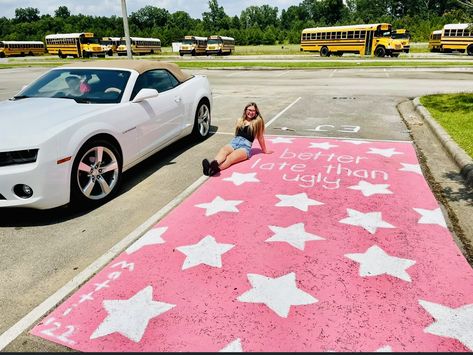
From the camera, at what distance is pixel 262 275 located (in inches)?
128

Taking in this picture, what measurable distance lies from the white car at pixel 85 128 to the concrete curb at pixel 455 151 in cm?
454

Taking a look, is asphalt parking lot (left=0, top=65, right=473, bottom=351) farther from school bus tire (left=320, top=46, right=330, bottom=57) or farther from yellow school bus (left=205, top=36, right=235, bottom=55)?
yellow school bus (left=205, top=36, right=235, bottom=55)

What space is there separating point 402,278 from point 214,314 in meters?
1.63

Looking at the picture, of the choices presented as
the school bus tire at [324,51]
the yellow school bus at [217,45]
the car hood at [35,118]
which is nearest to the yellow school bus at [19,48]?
the yellow school bus at [217,45]

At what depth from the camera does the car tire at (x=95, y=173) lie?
4387mm

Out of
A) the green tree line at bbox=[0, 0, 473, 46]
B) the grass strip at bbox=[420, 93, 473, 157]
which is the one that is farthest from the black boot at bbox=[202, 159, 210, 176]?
the green tree line at bbox=[0, 0, 473, 46]

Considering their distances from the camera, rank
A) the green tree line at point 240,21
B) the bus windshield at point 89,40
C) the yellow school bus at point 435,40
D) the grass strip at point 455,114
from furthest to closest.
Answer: the green tree line at point 240,21 → the bus windshield at point 89,40 → the yellow school bus at point 435,40 → the grass strip at point 455,114

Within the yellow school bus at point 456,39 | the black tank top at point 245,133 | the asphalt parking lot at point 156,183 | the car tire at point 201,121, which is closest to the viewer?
the asphalt parking lot at point 156,183

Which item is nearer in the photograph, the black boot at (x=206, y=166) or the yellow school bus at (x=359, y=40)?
the black boot at (x=206, y=166)

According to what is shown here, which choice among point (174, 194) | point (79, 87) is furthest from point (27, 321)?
point (79, 87)

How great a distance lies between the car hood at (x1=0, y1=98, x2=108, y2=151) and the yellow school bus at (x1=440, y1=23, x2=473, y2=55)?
4129 centimetres

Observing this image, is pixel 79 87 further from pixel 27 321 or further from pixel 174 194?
pixel 27 321

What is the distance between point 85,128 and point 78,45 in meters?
50.2

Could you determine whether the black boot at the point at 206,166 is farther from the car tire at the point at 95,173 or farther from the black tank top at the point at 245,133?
the car tire at the point at 95,173
